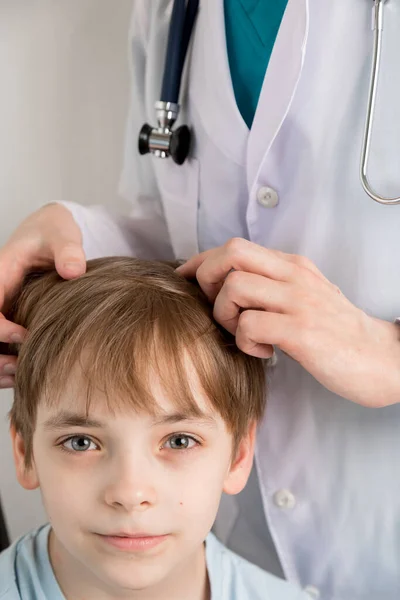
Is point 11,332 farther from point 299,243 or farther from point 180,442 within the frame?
point 299,243

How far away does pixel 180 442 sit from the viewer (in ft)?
2.58

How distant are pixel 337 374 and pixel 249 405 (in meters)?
0.16

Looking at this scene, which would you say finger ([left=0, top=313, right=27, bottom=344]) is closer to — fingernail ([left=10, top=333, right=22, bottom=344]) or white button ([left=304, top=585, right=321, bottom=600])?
fingernail ([left=10, top=333, right=22, bottom=344])

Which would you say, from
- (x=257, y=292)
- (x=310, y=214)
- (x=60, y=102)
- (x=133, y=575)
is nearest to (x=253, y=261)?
(x=257, y=292)

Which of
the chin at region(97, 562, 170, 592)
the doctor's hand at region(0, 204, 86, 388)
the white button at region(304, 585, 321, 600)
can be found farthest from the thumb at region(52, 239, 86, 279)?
the white button at region(304, 585, 321, 600)

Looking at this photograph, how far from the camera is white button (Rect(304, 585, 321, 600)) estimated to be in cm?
96

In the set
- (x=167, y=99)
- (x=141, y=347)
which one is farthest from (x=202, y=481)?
(x=167, y=99)

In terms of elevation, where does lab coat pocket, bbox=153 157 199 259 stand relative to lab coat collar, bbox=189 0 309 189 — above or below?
below

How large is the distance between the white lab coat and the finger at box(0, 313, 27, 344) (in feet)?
0.68

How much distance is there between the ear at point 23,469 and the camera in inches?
Result: 33.3

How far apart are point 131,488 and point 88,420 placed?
9 cm

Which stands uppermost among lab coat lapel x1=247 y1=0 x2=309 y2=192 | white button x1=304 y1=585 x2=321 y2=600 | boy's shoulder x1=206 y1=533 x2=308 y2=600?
lab coat lapel x1=247 y1=0 x2=309 y2=192

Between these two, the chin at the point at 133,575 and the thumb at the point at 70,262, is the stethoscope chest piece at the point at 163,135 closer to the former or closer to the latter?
the thumb at the point at 70,262

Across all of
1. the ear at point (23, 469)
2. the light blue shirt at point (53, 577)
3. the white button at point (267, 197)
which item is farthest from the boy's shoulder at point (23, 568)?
the white button at point (267, 197)
